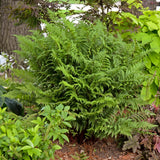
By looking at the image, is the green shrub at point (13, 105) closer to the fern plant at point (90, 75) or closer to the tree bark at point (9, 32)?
the fern plant at point (90, 75)

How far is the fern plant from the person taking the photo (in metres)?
2.41

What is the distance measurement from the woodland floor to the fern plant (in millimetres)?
199

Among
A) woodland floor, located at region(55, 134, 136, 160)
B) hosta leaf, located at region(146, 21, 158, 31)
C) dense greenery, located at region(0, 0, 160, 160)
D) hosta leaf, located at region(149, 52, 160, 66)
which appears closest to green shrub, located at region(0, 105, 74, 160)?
dense greenery, located at region(0, 0, 160, 160)

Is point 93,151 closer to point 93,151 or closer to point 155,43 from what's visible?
point 93,151

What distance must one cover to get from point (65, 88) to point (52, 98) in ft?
0.63

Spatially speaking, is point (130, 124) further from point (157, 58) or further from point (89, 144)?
point (157, 58)

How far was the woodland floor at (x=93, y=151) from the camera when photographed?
2.59 meters

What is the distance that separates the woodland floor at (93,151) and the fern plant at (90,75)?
199mm

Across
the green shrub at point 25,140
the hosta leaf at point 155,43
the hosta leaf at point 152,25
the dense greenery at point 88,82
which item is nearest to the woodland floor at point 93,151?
the dense greenery at point 88,82

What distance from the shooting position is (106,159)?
2639mm

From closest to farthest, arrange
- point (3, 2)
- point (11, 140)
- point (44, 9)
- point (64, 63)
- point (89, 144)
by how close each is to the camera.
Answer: point (11, 140), point (64, 63), point (89, 144), point (44, 9), point (3, 2)

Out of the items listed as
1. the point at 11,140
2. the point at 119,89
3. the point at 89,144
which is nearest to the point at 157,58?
the point at 119,89

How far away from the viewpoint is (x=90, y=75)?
2.33m

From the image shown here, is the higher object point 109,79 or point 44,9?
point 44,9
